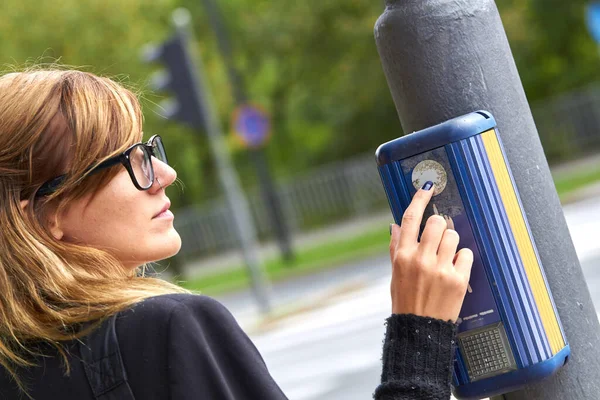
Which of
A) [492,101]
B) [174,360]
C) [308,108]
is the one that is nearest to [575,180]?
[308,108]

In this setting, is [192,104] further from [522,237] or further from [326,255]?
[522,237]

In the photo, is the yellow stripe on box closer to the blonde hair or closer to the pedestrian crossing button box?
the pedestrian crossing button box

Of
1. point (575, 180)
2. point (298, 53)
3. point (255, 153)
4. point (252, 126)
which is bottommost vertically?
point (575, 180)

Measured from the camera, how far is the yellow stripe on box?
1779 mm

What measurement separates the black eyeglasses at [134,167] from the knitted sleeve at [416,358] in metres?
0.44

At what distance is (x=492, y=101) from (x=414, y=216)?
34 centimetres

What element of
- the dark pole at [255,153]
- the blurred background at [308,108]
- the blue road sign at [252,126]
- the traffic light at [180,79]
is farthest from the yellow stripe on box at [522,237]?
the dark pole at [255,153]

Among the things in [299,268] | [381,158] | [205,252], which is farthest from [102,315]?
[205,252]

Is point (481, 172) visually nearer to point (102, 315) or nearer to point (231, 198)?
point (102, 315)

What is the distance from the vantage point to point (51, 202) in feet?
5.40

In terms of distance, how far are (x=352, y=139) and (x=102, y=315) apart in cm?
2613

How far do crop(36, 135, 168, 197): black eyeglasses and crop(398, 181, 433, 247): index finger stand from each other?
15.9 inches

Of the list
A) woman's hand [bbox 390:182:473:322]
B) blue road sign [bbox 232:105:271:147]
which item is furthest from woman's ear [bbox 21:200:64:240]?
blue road sign [bbox 232:105:271:147]

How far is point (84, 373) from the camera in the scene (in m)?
1.48
